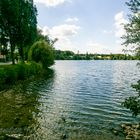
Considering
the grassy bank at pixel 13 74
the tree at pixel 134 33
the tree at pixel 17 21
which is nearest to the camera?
the tree at pixel 134 33

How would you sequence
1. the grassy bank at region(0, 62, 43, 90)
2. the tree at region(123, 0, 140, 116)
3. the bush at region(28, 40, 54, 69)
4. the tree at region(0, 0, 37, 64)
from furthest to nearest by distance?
the bush at region(28, 40, 54, 69) → the tree at region(0, 0, 37, 64) → the grassy bank at region(0, 62, 43, 90) → the tree at region(123, 0, 140, 116)

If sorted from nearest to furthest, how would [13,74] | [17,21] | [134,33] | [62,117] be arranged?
[134,33] < [62,117] < [13,74] < [17,21]

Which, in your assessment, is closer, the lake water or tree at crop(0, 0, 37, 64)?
the lake water

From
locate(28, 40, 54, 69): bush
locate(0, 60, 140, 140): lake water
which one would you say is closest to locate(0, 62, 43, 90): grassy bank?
locate(0, 60, 140, 140): lake water

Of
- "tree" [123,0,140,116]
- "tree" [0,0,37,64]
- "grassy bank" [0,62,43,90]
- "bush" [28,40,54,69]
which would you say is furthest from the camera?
"bush" [28,40,54,69]

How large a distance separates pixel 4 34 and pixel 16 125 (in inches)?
1640

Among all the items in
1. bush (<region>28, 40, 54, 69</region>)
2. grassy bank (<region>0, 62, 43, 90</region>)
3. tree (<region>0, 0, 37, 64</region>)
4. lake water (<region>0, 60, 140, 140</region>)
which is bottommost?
lake water (<region>0, 60, 140, 140</region>)

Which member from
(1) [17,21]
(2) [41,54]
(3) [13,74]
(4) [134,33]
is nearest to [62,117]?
(4) [134,33]

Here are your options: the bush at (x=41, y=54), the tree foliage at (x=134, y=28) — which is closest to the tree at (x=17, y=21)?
the bush at (x=41, y=54)

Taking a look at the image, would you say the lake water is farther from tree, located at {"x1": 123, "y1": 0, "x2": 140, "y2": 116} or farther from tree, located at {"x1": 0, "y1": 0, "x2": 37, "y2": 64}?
tree, located at {"x1": 0, "y1": 0, "x2": 37, "y2": 64}

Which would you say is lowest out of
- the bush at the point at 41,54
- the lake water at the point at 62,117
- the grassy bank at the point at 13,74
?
the lake water at the point at 62,117

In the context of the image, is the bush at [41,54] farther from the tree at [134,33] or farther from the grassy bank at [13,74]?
the tree at [134,33]

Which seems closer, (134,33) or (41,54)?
(134,33)

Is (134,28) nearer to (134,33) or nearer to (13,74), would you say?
(134,33)
